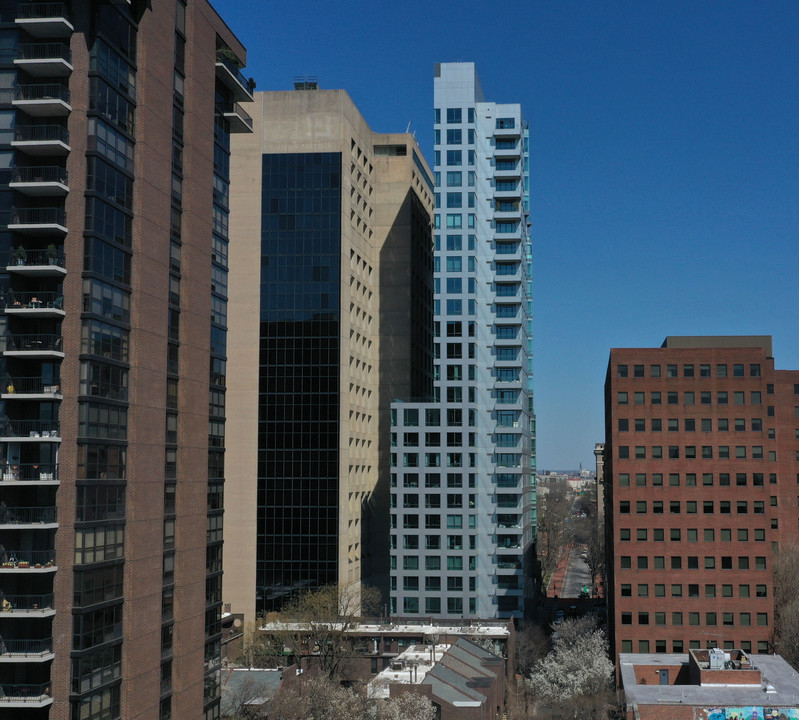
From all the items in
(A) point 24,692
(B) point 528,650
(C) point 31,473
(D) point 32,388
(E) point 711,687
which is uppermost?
(D) point 32,388

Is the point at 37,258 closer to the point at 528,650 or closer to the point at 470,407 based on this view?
the point at 470,407

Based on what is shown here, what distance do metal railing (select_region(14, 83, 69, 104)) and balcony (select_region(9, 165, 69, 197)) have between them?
385 centimetres

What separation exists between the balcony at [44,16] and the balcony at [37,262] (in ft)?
39.3

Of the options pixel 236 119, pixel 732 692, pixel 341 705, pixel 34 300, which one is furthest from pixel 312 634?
pixel 34 300

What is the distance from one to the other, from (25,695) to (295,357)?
78.0m

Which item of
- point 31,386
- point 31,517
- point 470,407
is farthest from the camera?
point 470,407

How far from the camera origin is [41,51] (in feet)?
177

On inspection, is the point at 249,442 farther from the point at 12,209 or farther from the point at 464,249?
the point at 12,209

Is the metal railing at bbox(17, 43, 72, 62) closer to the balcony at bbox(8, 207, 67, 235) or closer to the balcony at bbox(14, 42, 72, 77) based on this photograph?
the balcony at bbox(14, 42, 72, 77)

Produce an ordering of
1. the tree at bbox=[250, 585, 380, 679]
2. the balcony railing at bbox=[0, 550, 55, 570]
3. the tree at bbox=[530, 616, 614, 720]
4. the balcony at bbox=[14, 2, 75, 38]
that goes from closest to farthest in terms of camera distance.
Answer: the balcony railing at bbox=[0, 550, 55, 570] < the balcony at bbox=[14, 2, 75, 38] < the tree at bbox=[530, 616, 614, 720] < the tree at bbox=[250, 585, 380, 679]

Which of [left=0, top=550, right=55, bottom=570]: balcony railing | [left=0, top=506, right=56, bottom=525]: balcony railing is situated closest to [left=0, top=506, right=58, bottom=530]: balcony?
[left=0, top=506, right=56, bottom=525]: balcony railing

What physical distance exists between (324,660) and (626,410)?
43.7 meters

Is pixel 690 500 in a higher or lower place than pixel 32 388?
lower

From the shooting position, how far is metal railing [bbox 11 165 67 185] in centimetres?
5347
